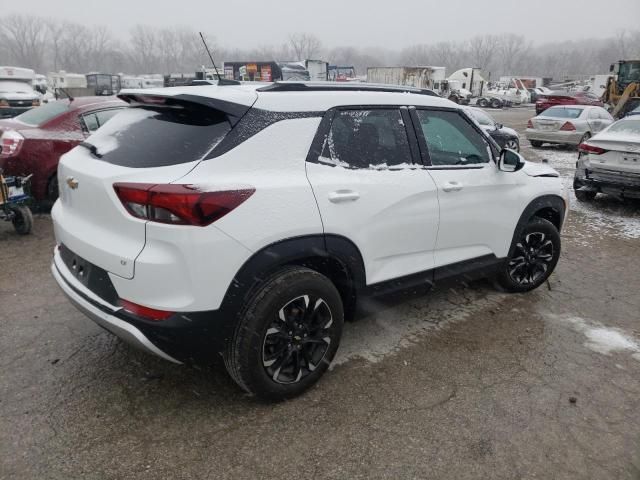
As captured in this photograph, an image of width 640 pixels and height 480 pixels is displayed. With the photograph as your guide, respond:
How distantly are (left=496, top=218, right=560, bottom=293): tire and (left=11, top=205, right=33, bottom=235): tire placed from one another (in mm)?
5296

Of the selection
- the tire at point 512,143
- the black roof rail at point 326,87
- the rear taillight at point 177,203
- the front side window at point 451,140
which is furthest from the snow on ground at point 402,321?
the tire at point 512,143

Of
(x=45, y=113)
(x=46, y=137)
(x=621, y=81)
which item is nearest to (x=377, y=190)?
(x=46, y=137)

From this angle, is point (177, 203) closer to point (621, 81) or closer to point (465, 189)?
point (465, 189)

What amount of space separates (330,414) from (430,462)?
62 cm

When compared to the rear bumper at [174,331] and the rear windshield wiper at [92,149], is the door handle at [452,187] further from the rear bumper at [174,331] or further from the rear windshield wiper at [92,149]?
the rear windshield wiper at [92,149]

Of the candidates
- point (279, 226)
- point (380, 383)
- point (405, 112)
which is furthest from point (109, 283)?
point (405, 112)

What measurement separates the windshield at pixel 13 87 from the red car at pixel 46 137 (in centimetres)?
1496

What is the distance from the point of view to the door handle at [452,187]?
340cm

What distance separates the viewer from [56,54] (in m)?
114

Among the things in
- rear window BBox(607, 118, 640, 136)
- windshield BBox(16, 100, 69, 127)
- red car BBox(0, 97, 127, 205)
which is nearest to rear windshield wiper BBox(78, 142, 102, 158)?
red car BBox(0, 97, 127, 205)

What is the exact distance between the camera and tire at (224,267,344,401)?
2562 millimetres

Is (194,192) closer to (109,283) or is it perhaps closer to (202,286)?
(202,286)

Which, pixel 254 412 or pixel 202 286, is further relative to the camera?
pixel 254 412

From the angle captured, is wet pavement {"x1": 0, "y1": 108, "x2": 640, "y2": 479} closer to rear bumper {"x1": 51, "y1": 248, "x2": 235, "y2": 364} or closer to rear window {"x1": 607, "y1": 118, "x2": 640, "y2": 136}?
rear bumper {"x1": 51, "y1": 248, "x2": 235, "y2": 364}
